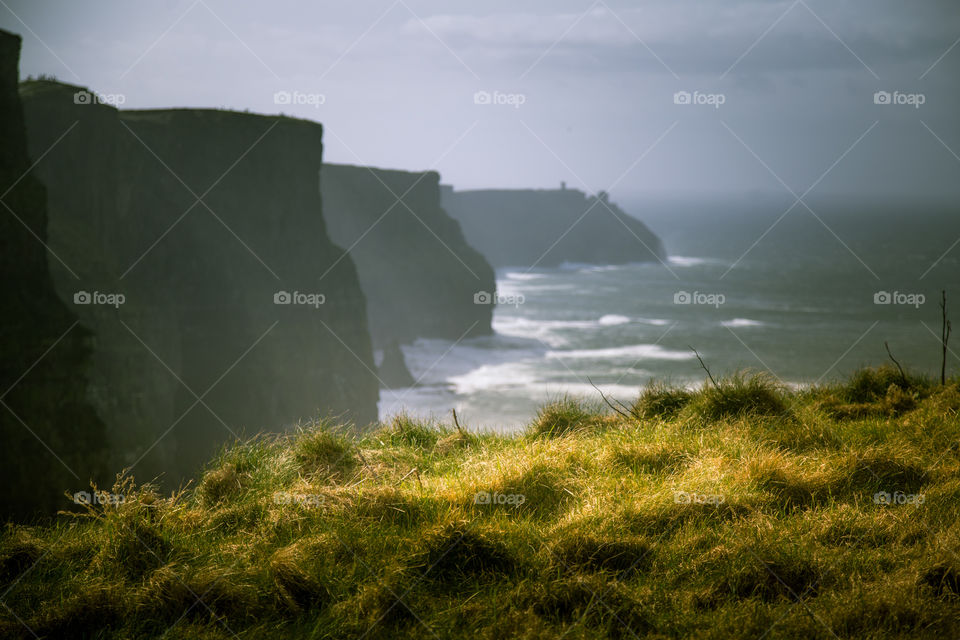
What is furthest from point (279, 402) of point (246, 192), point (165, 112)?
point (165, 112)

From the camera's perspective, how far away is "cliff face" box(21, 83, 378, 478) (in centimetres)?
3838

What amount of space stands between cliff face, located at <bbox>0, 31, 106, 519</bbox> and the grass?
24879mm

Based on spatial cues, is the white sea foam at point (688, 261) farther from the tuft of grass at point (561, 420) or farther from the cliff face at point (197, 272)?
the tuft of grass at point (561, 420)

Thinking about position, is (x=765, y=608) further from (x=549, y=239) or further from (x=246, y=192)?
(x=549, y=239)

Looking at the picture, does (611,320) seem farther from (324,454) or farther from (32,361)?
(324,454)

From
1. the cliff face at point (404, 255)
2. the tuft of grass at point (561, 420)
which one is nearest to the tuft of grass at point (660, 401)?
the tuft of grass at point (561, 420)
